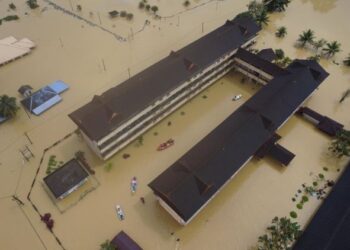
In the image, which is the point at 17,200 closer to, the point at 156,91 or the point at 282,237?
the point at 156,91

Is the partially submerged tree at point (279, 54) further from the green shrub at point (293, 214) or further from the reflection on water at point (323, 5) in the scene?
the green shrub at point (293, 214)

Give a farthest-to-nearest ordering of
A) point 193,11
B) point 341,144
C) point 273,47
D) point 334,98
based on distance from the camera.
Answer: point 193,11 < point 273,47 < point 334,98 < point 341,144

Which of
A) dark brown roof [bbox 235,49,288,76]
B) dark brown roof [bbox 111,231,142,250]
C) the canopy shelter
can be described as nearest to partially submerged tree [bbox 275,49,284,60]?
dark brown roof [bbox 235,49,288,76]

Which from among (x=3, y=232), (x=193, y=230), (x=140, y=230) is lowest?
(x=3, y=232)

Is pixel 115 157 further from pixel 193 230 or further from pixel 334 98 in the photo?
pixel 334 98

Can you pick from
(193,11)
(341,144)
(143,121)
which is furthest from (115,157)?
(193,11)

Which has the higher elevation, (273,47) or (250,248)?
(273,47)

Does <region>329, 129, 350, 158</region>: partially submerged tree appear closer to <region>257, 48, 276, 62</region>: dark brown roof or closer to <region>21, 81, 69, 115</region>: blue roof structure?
<region>257, 48, 276, 62</region>: dark brown roof
